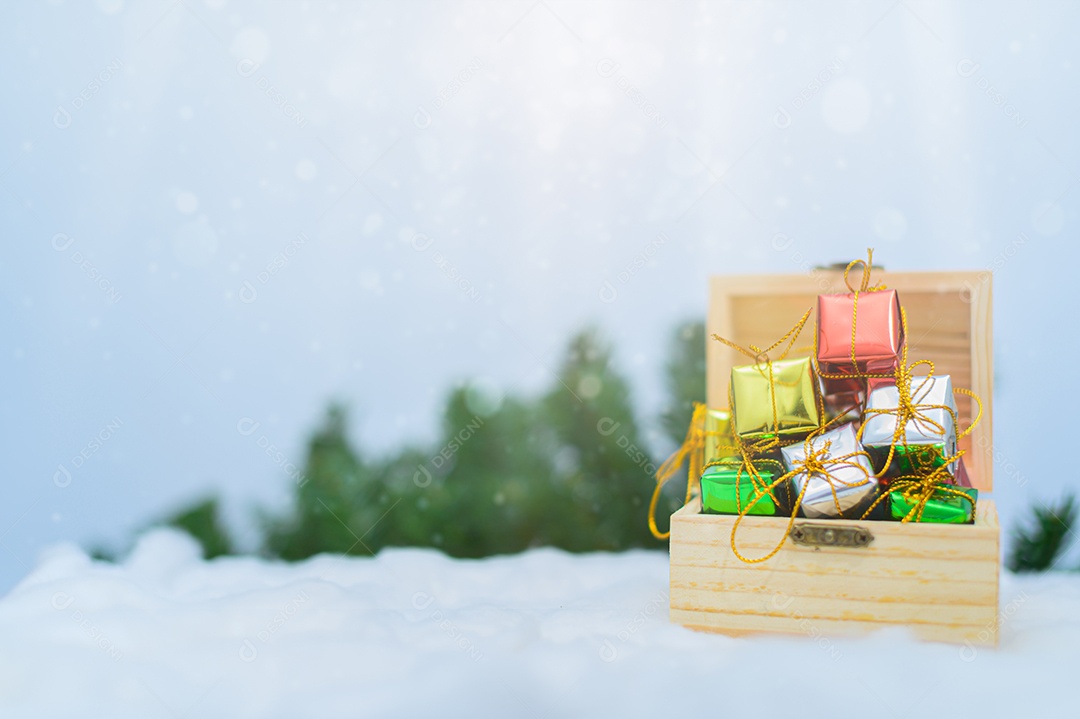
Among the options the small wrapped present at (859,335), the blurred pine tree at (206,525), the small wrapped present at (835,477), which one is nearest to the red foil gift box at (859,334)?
the small wrapped present at (859,335)

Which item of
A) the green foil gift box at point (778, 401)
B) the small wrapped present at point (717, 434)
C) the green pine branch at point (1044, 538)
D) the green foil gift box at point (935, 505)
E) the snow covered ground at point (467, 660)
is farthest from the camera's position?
the green pine branch at point (1044, 538)

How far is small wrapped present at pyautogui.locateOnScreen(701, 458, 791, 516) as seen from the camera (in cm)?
80

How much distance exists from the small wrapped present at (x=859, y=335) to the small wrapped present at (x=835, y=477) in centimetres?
10

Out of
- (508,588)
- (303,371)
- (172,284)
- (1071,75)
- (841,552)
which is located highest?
(1071,75)

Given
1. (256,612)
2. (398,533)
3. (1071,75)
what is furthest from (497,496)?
(1071,75)

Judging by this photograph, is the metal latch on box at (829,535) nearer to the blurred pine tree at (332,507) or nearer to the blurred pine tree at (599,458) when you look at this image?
the blurred pine tree at (599,458)

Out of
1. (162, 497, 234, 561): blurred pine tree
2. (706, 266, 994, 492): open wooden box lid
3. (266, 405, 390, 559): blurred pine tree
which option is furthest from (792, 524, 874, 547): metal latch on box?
(162, 497, 234, 561): blurred pine tree

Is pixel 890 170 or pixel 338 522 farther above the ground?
pixel 890 170

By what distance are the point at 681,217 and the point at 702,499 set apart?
1.98 ft

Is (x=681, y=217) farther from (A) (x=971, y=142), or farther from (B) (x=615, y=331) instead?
(A) (x=971, y=142)

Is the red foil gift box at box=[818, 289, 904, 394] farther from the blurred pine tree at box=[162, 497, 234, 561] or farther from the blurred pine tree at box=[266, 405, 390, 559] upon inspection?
the blurred pine tree at box=[162, 497, 234, 561]

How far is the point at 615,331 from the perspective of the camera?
126cm

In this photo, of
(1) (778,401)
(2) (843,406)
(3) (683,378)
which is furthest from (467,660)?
(3) (683,378)

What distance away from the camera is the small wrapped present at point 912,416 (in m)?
0.80
